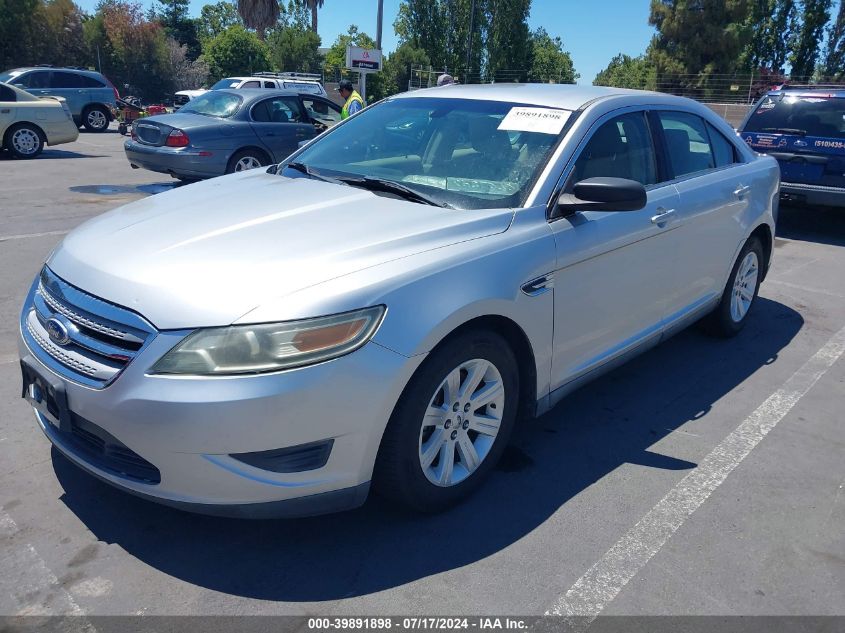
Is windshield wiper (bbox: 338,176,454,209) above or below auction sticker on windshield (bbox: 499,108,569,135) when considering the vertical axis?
below

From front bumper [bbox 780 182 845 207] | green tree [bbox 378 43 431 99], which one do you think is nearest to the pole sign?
front bumper [bbox 780 182 845 207]

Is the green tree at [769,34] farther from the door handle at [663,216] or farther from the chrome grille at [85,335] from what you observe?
the chrome grille at [85,335]

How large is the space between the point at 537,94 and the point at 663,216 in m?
0.96

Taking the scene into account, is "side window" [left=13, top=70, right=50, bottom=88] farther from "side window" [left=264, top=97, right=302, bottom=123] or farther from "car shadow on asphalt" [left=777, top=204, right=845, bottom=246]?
"car shadow on asphalt" [left=777, top=204, right=845, bottom=246]

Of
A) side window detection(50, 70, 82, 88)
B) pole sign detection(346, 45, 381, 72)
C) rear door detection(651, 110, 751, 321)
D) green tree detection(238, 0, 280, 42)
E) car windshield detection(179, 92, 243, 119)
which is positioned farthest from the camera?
green tree detection(238, 0, 280, 42)

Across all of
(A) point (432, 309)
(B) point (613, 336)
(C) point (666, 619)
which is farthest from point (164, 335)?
(B) point (613, 336)

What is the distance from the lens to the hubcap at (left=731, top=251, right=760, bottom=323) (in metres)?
5.30

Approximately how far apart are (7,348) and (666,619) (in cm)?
414

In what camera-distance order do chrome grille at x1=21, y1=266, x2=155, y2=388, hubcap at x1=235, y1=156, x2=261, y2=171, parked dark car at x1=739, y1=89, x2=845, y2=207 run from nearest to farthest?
1. chrome grille at x1=21, y1=266, x2=155, y2=388
2. parked dark car at x1=739, y1=89, x2=845, y2=207
3. hubcap at x1=235, y1=156, x2=261, y2=171

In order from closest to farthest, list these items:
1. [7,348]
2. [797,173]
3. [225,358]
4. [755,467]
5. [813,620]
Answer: [225,358] → [813,620] → [755,467] → [7,348] → [797,173]

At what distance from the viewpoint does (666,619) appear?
259 centimetres

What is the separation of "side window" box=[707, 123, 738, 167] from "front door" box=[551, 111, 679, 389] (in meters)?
0.96

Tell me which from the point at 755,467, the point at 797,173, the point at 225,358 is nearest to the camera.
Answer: the point at 225,358

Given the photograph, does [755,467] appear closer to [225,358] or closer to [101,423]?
[225,358]
